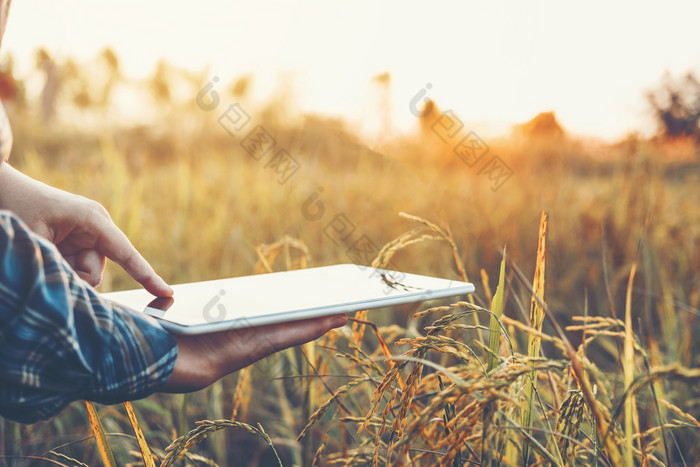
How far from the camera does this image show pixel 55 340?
1.76 ft

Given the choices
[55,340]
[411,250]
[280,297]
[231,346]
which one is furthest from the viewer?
[411,250]

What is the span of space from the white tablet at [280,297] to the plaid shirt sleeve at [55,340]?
89mm

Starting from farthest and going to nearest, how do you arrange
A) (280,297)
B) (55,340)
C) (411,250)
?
(411,250) → (280,297) → (55,340)

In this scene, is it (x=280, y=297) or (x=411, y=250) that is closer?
(x=280, y=297)

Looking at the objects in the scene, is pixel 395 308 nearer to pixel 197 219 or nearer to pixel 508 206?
pixel 508 206

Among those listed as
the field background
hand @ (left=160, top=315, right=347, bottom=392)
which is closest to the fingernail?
hand @ (left=160, top=315, right=347, bottom=392)

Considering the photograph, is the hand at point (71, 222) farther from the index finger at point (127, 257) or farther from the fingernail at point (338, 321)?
the fingernail at point (338, 321)

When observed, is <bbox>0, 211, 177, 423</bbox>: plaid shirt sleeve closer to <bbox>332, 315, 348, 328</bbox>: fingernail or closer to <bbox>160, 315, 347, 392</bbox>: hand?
<bbox>160, 315, 347, 392</bbox>: hand

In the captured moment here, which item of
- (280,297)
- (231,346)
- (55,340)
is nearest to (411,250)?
(280,297)

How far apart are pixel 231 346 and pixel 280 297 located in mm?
133

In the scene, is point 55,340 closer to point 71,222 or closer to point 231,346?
point 231,346

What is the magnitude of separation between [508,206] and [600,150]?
106 centimetres

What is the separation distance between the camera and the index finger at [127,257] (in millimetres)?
901

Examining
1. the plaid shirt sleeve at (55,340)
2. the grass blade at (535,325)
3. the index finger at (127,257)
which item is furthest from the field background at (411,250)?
the plaid shirt sleeve at (55,340)
